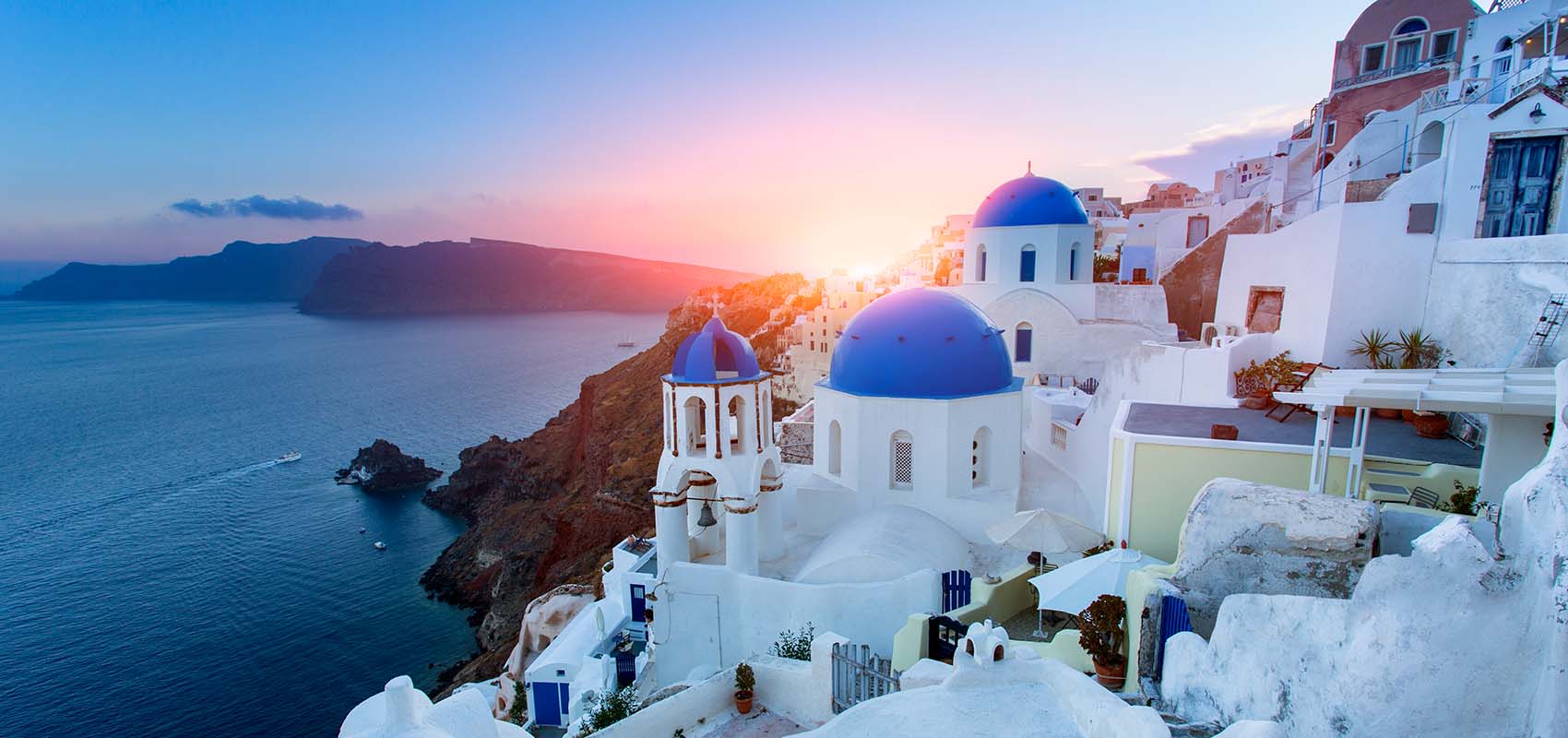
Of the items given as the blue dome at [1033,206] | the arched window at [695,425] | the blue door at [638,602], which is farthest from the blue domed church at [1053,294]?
the blue door at [638,602]

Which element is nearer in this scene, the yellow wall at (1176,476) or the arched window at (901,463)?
the yellow wall at (1176,476)

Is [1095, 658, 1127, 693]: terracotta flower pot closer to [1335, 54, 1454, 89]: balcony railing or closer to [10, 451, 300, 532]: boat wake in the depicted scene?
[1335, 54, 1454, 89]: balcony railing

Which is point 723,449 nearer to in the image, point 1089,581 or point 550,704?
point 1089,581

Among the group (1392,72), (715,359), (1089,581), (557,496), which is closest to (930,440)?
(715,359)

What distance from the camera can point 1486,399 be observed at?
6445 mm

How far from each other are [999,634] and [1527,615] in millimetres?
2756

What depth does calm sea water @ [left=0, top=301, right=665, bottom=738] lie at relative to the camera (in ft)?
93.4

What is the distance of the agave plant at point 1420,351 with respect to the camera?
11281 millimetres

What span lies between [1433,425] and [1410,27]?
1924 cm

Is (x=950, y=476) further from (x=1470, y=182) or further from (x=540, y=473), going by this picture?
(x=540, y=473)

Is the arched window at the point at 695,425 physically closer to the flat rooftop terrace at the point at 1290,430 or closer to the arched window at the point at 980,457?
the arched window at the point at 980,457

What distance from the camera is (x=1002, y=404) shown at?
14.2 meters

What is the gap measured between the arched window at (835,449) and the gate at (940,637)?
6.24m

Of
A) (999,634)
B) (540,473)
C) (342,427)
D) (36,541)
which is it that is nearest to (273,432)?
(342,427)
